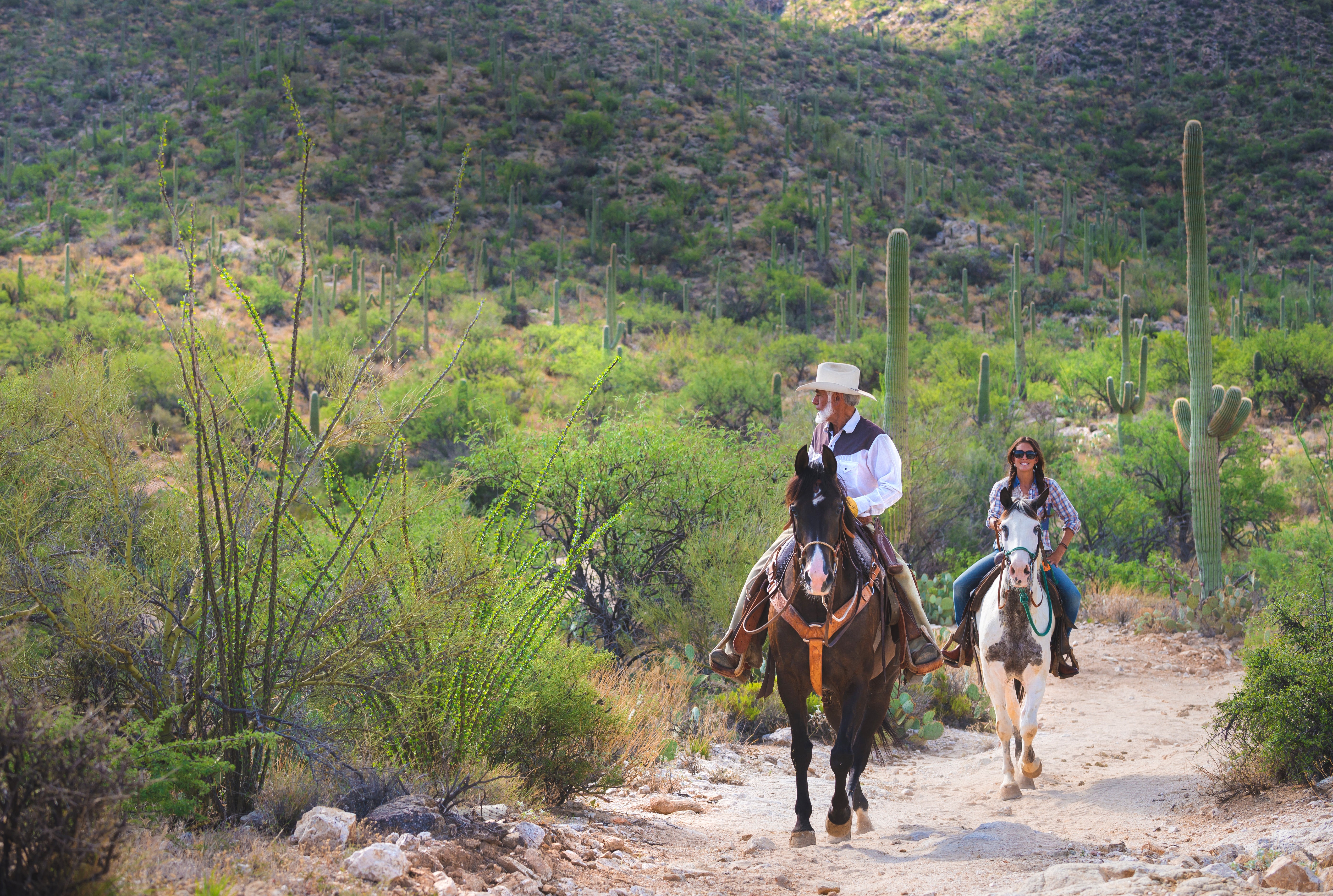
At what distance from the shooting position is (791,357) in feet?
100.0

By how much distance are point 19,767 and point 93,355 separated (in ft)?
17.2

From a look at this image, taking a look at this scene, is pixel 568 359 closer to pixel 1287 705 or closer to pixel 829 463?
pixel 829 463

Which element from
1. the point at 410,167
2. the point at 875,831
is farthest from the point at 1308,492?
the point at 410,167

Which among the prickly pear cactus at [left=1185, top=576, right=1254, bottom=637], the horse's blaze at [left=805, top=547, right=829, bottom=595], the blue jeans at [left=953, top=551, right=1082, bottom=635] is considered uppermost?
the horse's blaze at [left=805, top=547, right=829, bottom=595]

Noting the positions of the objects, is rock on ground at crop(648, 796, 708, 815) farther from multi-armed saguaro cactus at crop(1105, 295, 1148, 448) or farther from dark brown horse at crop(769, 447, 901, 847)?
multi-armed saguaro cactus at crop(1105, 295, 1148, 448)

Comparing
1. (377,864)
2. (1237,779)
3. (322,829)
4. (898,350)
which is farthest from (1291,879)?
(898,350)

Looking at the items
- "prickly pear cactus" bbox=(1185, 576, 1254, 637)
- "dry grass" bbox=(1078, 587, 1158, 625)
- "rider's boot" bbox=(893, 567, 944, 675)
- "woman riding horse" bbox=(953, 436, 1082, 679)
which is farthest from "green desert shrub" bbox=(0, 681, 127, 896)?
"dry grass" bbox=(1078, 587, 1158, 625)

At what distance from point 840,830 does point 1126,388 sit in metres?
17.2

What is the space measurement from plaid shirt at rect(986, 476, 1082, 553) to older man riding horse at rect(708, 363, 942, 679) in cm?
136

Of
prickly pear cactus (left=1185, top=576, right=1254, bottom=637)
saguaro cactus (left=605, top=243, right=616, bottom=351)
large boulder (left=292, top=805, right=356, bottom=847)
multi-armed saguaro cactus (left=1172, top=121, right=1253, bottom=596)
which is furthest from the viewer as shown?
saguaro cactus (left=605, top=243, right=616, bottom=351)

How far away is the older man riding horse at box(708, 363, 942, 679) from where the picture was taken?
6.34 meters

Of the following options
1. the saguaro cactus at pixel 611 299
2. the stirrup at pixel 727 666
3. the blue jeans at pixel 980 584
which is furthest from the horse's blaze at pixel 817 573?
the saguaro cactus at pixel 611 299

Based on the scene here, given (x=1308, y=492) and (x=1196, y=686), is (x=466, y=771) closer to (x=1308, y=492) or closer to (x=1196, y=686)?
(x=1196, y=686)

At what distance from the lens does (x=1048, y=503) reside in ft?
25.6
